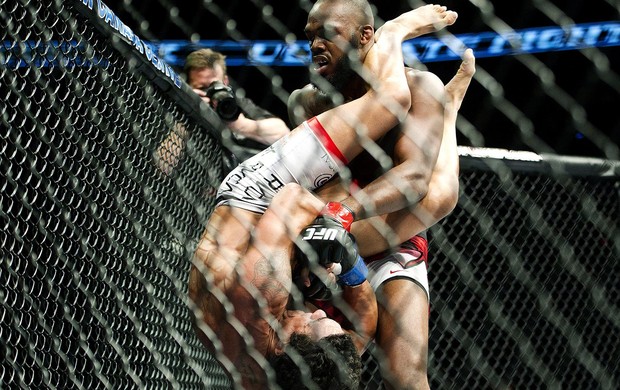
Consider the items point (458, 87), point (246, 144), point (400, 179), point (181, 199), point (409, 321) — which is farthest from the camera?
point (246, 144)

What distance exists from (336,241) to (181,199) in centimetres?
112

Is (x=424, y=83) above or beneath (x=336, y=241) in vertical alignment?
above

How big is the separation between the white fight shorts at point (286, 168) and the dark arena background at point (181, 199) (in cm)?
23

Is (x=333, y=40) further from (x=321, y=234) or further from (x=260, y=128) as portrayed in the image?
(x=260, y=128)

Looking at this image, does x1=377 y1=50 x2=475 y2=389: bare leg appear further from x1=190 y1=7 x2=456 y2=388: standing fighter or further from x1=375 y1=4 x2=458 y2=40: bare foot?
x1=190 y1=7 x2=456 y2=388: standing fighter

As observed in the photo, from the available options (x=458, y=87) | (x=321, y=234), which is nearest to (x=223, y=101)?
(x=458, y=87)

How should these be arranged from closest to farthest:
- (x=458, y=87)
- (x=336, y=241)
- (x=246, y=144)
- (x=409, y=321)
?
(x=336, y=241)
(x=409, y=321)
(x=458, y=87)
(x=246, y=144)

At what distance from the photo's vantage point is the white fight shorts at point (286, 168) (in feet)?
6.97

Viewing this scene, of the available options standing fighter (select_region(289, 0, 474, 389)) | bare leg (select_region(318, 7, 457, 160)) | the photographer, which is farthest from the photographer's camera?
bare leg (select_region(318, 7, 457, 160))

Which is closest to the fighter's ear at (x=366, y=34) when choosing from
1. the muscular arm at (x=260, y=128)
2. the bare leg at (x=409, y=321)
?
the bare leg at (x=409, y=321)

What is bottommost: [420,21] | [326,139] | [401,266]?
[401,266]

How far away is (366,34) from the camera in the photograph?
92.6 inches

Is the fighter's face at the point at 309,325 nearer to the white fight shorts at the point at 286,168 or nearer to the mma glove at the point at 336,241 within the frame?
the mma glove at the point at 336,241

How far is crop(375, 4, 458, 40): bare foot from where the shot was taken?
7.57 feet
